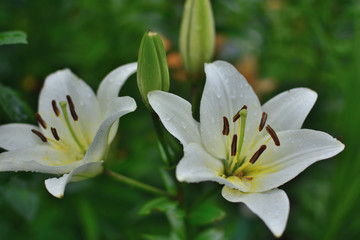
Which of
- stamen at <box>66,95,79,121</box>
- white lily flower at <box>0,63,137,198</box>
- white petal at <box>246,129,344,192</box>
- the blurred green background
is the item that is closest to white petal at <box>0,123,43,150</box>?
white lily flower at <box>0,63,137,198</box>

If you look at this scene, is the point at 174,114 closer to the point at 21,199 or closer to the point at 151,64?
the point at 151,64

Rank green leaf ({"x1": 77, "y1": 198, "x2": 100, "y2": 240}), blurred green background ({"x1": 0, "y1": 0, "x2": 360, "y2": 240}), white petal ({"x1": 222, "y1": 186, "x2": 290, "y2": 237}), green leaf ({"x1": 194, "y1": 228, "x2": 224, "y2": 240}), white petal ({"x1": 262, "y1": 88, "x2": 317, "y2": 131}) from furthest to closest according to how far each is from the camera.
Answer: blurred green background ({"x1": 0, "y1": 0, "x2": 360, "y2": 240}) < green leaf ({"x1": 77, "y1": 198, "x2": 100, "y2": 240}) < green leaf ({"x1": 194, "y1": 228, "x2": 224, "y2": 240}) < white petal ({"x1": 262, "y1": 88, "x2": 317, "y2": 131}) < white petal ({"x1": 222, "y1": 186, "x2": 290, "y2": 237})

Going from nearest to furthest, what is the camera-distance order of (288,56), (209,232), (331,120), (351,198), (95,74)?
(209,232), (351,198), (95,74), (288,56), (331,120)

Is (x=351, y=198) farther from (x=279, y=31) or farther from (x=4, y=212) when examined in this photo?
(x=4, y=212)

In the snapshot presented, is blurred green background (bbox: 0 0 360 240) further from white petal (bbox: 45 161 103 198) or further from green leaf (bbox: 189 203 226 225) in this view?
white petal (bbox: 45 161 103 198)

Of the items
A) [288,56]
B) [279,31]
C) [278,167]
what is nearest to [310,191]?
[288,56]
